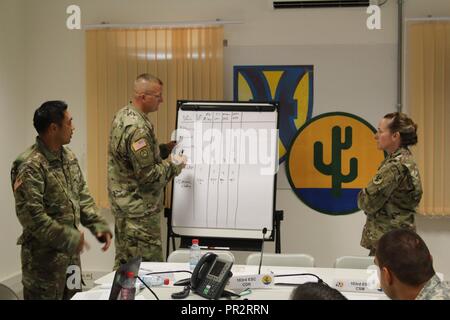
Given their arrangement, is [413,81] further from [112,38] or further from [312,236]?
[112,38]

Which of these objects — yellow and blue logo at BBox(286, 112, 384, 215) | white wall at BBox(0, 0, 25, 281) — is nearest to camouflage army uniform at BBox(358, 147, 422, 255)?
yellow and blue logo at BBox(286, 112, 384, 215)

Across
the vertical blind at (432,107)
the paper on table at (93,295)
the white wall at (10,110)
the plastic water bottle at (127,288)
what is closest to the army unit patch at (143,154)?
the paper on table at (93,295)

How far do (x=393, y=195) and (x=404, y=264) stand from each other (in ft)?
5.38

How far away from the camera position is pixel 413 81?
13.6 feet

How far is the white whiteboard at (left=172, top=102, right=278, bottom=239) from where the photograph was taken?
12.4 ft

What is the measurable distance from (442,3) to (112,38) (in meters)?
2.96

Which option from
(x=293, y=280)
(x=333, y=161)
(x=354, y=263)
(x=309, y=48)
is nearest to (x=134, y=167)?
(x=293, y=280)

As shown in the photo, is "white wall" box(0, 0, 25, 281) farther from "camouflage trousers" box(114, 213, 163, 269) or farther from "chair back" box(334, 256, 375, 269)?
"chair back" box(334, 256, 375, 269)

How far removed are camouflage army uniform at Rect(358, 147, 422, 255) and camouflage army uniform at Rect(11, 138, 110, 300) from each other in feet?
5.98

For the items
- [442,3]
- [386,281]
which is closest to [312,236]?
[442,3]

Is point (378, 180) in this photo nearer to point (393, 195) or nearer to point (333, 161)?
point (393, 195)

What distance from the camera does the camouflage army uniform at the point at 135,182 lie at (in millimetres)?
3180

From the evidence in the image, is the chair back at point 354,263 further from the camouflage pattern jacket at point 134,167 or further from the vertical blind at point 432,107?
the vertical blind at point 432,107

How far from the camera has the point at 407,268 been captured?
4.92 feet
